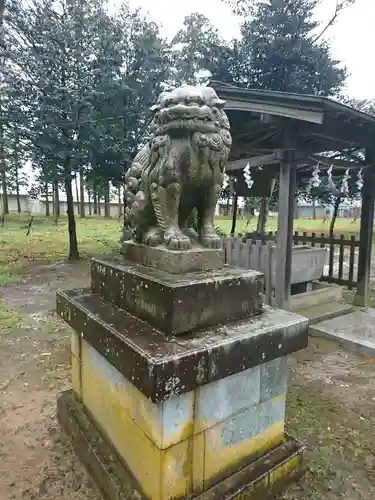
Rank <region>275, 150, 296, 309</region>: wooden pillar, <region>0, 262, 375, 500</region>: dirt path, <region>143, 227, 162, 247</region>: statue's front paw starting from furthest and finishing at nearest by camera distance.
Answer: <region>275, 150, 296, 309</region>: wooden pillar < <region>143, 227, 162, 247</region>: statue's front paw < <region>0, 262, 375, 500</region>: dirt path

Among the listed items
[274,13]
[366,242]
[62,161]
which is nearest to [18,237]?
[62,161]

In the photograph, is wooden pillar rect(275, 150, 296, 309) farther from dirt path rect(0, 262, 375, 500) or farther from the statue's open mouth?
the statue's open mouth

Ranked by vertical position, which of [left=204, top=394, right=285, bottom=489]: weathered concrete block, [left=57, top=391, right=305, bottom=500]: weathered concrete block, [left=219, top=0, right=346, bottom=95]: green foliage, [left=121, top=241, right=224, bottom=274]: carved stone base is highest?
[left=219, top=0, right=346, bottom=95]: green foliage

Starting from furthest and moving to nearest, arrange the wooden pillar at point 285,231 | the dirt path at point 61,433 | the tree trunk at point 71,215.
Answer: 1. the tree trunk at point 71,215
2. the wooden pillar at point 285,231
3. the dirt path at point 61,433

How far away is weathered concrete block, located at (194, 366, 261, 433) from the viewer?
1644 millimetres

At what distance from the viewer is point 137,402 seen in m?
1.68

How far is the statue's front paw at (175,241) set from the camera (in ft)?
6.33

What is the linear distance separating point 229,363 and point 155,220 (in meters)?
1.08

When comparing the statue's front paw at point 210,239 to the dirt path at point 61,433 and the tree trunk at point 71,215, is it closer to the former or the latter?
the dirt path at point 61,433

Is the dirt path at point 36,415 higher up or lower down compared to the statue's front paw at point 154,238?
lower down

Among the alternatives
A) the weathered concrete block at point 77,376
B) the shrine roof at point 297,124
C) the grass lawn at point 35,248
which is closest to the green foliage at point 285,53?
the shrine roof at point 297,124

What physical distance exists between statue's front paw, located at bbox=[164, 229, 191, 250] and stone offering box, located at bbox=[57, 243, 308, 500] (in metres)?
0.06

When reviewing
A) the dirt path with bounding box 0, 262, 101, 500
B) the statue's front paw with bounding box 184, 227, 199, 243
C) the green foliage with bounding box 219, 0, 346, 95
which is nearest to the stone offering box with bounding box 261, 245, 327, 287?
the statue's front paw with bounding box 184, 227, 199, 243

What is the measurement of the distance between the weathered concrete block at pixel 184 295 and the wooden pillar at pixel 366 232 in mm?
4379
